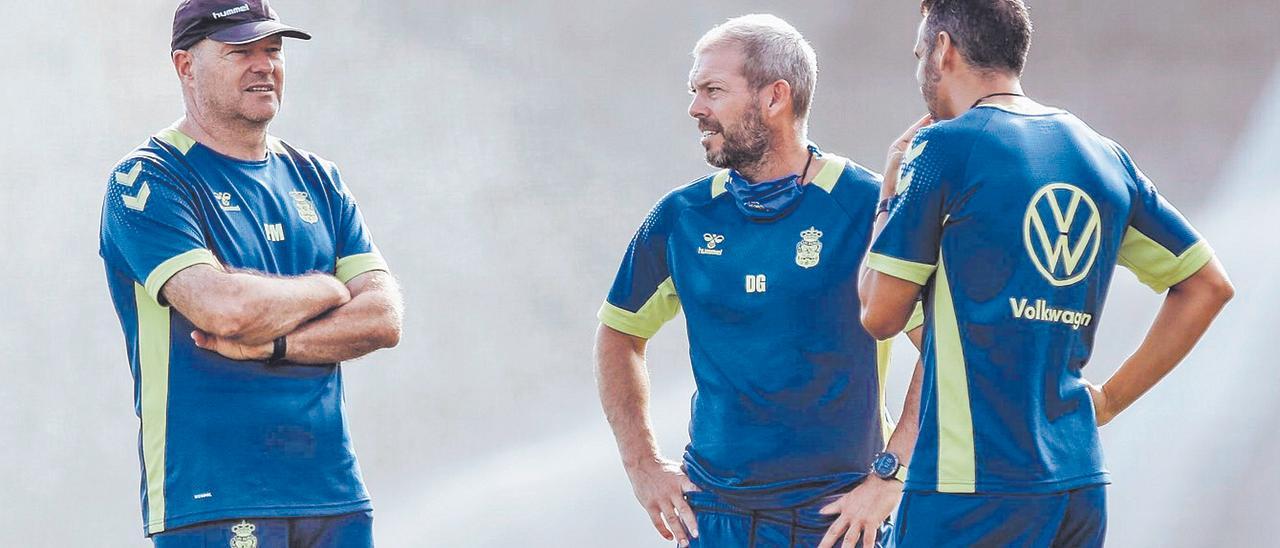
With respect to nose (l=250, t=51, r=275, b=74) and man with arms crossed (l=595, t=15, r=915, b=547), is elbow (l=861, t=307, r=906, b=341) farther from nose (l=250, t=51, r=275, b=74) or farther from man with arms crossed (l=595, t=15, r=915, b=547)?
nose (l=250, t=51, r=275, b=74)

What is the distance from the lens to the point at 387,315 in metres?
2.88

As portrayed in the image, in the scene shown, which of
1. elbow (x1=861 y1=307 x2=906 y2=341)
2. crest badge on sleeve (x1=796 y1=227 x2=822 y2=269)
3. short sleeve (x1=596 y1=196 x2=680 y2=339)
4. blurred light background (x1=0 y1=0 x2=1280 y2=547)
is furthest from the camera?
blurred light background (x1=0 y1=0 x2=1280 y2=547)

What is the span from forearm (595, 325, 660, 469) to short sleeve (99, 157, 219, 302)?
0.89 m

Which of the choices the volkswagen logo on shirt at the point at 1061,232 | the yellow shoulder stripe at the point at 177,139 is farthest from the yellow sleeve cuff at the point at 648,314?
the volkswagen logo on shirt at the point at 1061,232

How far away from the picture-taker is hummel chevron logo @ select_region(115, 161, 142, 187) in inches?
108

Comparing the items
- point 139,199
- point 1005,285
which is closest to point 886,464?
point 1005,285

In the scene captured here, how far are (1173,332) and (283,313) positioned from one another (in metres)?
1.60

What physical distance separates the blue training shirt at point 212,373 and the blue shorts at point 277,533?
0.06 feet

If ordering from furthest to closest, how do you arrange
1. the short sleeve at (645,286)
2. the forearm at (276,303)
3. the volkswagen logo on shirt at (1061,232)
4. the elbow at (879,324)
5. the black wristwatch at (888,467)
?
1. the short sleeve at (645,286)
2. the black wristwatch at (888,467)
3. the forearm at (276,303)
4. the elbow at (879,324)
5. the volkswagen logo on shirt at (1061,232)

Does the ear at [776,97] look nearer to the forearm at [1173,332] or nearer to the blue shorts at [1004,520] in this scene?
the forearm at [1173,332]

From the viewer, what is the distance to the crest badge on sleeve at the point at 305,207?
287cm

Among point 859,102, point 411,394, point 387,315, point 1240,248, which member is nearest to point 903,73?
point 859,102

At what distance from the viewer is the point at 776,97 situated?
9.78 ft

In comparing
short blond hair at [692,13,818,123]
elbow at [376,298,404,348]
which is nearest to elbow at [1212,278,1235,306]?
short blond hair at [692,13,818,123]
